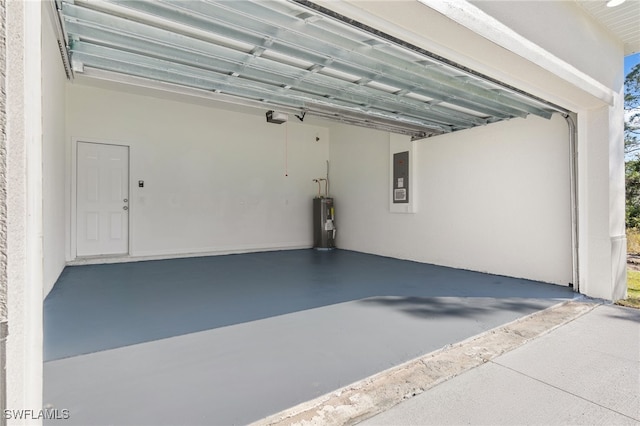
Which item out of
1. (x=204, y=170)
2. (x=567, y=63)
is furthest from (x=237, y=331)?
(x=204, y=170)

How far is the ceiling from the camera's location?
120 inches

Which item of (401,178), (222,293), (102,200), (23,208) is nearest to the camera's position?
(23,208)

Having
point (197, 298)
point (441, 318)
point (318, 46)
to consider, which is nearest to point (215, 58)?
point (318, 46)

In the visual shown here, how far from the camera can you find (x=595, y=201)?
3.71m

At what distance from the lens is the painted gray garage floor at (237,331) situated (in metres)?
1.71

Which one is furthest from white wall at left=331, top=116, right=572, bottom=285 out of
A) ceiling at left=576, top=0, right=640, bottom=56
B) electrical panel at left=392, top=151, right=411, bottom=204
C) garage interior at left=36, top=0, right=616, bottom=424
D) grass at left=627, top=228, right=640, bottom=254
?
grass at left=627, top=228, right=640, bottom=254

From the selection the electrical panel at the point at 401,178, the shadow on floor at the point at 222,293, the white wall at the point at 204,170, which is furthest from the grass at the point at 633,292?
the white wall at the point at 204,170

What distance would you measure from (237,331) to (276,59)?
8.43 feet

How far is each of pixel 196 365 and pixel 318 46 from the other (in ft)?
8.81

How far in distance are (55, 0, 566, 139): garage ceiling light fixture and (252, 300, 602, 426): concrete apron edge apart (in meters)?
2.31

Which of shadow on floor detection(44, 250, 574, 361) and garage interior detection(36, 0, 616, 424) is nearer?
garage interior detection(36, 0, 616, 424)

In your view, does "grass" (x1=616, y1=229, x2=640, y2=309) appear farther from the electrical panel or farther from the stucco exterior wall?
the stucco exterior wall

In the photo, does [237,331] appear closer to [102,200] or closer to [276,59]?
[276,59]

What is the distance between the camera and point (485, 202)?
5.12 metres
